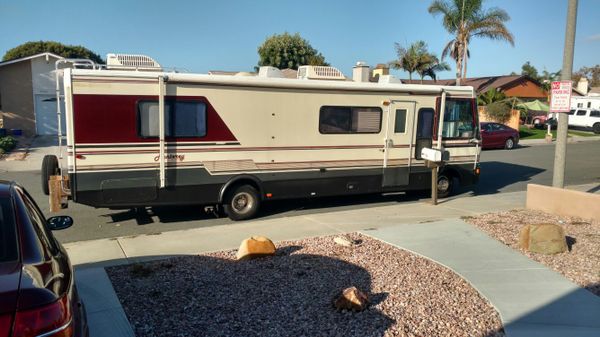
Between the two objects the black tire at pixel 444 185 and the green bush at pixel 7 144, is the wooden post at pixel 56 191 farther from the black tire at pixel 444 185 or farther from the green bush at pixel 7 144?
the green bush at pixel 7 144

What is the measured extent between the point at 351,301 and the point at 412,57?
36756 mm

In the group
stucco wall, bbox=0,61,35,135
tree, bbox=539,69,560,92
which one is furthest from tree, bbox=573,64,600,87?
stucco wall, bbox=0,61,35,135

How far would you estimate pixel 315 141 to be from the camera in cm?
1002

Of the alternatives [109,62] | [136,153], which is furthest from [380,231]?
[109,62]

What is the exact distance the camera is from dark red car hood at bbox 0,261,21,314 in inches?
96.0

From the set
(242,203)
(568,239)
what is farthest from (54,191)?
(568,239)

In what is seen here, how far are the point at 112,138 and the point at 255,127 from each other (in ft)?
8.38

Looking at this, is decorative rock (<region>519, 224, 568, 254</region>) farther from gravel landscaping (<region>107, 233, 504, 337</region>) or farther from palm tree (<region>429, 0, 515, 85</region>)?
palm tree (<region>429, 0, 515, 85</region>)

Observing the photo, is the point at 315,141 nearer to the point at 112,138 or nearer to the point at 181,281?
the point at 112,138

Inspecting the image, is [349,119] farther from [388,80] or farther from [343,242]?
[343,242]

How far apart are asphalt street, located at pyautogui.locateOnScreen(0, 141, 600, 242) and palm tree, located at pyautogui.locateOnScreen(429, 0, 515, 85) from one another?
51.0 feet

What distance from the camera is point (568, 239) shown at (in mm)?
7426

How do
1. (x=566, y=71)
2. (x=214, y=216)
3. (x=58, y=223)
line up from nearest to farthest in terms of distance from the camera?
(x=58, y=223) → (x=566, y=71) → (x=214, y=216)

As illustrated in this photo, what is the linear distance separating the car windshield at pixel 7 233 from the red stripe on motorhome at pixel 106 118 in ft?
15.8
